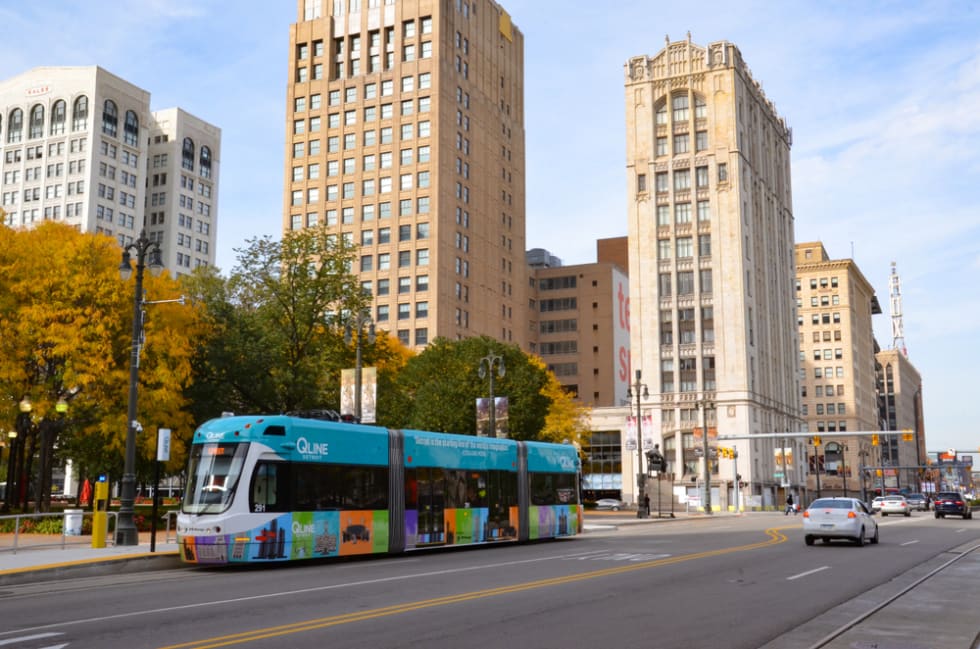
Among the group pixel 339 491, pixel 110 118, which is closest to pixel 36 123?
pixel 110 118

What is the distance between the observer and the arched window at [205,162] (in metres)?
158

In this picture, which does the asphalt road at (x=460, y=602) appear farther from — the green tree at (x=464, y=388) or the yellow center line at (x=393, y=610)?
the green tree at (x=464, y=388)

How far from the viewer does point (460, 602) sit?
49.1ft

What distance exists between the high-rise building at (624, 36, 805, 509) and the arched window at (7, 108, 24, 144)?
91972mm

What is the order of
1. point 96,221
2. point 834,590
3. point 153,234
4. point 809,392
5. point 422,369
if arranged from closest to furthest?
point 834,590 → point 422,369 → point 96,221 → point 153,234 → point 809,392

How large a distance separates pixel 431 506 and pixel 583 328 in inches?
4503

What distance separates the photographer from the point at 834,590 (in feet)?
56.0

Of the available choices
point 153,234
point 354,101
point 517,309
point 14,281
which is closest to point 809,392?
point 517,309

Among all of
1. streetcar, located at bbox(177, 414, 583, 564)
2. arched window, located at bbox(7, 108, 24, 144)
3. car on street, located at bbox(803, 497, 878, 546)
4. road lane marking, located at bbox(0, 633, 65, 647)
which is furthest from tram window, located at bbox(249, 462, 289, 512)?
arched window, located at bbox(7, 108, 24, 144)

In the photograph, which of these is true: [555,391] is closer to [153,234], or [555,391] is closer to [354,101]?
[354,101]

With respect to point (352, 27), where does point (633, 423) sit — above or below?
below

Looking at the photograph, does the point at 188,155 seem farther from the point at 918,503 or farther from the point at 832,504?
the point at 832,504

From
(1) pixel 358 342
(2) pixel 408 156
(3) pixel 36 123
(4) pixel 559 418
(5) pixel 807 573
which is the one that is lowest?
(5) pixel 807 573

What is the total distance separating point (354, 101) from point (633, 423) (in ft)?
215
